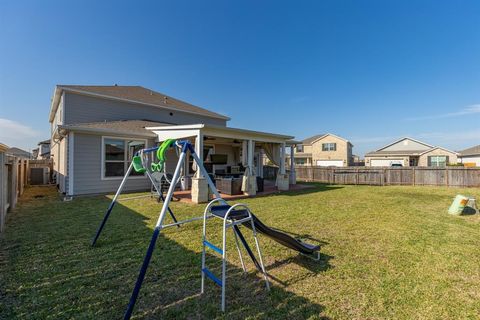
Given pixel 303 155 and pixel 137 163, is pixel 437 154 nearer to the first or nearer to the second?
pixel 303 155

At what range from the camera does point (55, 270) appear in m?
3.08

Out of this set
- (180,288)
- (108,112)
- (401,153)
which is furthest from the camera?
(401,153)

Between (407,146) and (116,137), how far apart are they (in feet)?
139

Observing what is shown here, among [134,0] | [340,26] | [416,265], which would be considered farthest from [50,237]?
[340,26]

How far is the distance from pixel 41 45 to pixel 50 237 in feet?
34.6

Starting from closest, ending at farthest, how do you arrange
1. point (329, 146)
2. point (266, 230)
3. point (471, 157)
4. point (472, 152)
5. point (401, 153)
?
1. point (266, 230)
2. point (471, 157)
3. point (472, 152)
4. point (401, 153)
5. point (329, 146)

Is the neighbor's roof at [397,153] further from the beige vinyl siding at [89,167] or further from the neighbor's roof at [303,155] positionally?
the beige vinyl siding at [89,167]

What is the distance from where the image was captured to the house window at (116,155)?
9.79 m

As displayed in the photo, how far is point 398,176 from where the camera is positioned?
1530 cm

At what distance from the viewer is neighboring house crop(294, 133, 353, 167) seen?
35.1 m

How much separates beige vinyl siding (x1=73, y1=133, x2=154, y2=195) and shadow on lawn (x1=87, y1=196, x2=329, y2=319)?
6.40m

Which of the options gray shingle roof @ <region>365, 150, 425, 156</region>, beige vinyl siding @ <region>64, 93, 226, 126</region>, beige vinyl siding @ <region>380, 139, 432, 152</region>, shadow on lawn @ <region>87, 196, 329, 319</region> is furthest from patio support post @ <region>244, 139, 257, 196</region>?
beige vinyl siding @ <region>380, 139, 432, 152</region>

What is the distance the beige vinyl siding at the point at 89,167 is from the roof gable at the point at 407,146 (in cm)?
4155

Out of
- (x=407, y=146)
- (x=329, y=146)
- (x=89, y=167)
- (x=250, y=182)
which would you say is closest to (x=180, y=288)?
(x=250, y=182)
